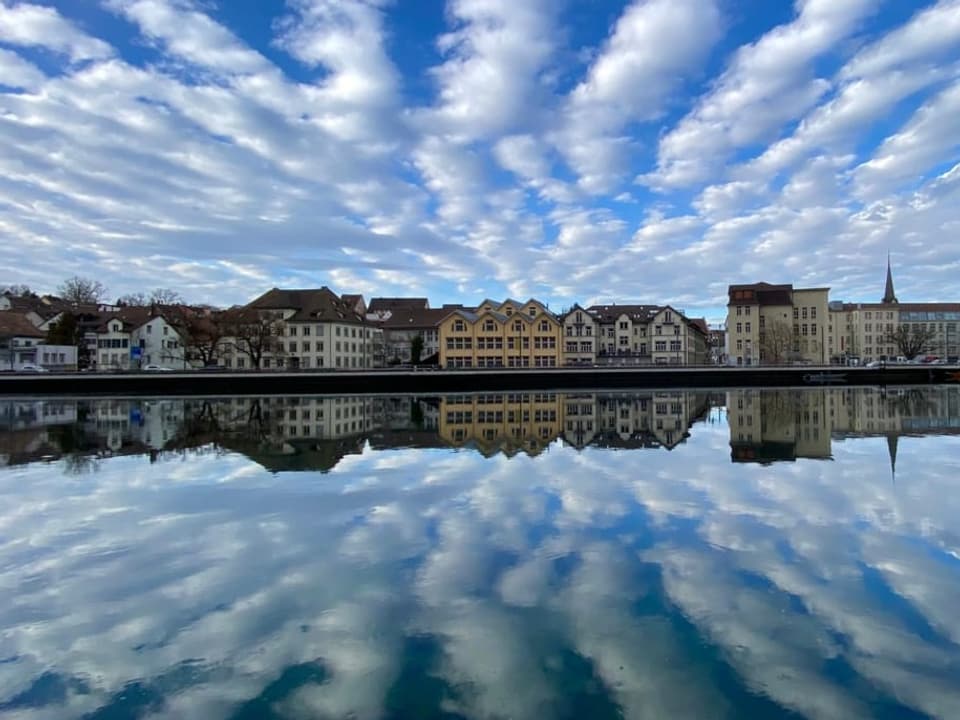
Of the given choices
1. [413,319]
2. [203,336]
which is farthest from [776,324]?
[203,336]

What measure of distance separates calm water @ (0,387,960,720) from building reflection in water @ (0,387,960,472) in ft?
8.46

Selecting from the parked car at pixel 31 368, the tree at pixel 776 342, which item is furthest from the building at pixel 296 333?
the tree at pixel 776 342

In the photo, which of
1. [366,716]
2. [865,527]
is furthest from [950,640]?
[366,716]

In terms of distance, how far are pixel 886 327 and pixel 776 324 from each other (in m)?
46.7

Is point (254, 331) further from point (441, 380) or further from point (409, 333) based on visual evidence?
point (409, 333)

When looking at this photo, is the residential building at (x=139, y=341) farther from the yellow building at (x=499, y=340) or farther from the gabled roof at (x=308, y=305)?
the yellow building at (x=499, y=340)

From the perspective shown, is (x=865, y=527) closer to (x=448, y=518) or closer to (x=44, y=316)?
(x=448, y=518)

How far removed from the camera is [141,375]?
59156 mm

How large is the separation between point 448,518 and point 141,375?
2244 inches

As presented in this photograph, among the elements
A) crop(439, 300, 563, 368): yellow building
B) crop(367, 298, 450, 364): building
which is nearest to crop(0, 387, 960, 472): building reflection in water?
crop(439, 300, 563, 368): yellow building

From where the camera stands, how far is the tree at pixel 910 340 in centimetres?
11469

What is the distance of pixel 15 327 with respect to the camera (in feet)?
262

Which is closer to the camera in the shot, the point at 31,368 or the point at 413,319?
the point at 31,368

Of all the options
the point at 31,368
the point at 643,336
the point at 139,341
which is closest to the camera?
the point at 31,368
